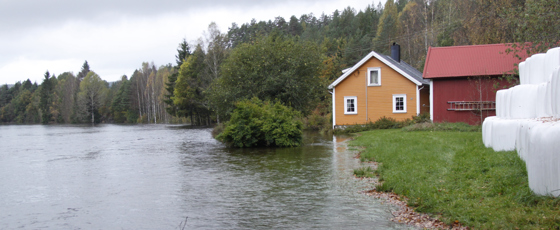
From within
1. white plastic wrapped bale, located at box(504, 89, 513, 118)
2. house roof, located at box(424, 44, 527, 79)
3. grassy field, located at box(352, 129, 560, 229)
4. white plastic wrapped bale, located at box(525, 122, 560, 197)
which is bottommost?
grassy field, located at box(352, 129, 560, 229)

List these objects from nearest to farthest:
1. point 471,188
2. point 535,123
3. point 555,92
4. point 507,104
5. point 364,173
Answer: point 555,92 < point 535,123 < point 471,188 < point 364,173 < point 507,104

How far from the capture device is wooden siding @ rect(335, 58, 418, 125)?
3069 centimetres

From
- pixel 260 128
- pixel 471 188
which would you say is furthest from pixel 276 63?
pixel 471 188

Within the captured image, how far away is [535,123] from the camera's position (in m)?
8.07

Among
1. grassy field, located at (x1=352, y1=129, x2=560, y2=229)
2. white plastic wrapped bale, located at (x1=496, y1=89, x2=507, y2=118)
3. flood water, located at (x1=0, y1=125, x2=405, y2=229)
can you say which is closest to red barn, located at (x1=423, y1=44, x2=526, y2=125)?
flood water, located at (x1=0, y1=125, x2=405, y2=229)

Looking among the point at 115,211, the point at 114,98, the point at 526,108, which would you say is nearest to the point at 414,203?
the point at 526,108

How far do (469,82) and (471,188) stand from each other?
20279 mm

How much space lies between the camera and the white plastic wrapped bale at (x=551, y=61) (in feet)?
32.4

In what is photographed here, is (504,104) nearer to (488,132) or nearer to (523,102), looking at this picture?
(488,132)

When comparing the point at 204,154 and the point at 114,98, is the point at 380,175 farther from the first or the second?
the point at 114,98

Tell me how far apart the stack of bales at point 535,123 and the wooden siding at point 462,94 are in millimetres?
13609

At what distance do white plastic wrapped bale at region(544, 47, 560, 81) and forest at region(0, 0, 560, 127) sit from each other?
8.95m

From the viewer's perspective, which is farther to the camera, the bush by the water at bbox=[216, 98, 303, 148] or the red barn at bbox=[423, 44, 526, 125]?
the red barn at bbox=[423, 44, 526, 125]

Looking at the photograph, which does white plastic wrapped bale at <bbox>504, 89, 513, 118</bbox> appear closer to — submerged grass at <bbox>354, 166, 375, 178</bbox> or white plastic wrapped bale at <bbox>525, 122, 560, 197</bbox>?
submerged grass at <bbox>354, 166, 375, 178</bbox>
